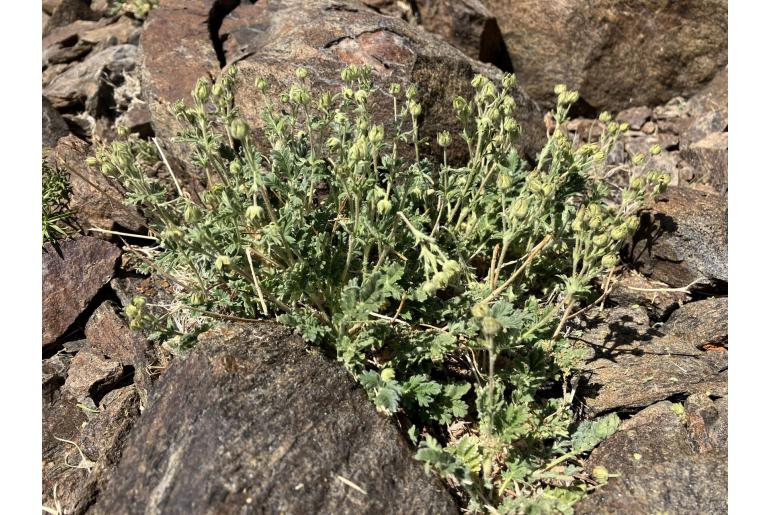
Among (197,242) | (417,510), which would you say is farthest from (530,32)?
(417,510)

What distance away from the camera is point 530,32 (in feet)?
20.6

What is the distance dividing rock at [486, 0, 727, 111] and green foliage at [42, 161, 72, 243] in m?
4.15

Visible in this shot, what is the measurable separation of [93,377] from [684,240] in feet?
13.0

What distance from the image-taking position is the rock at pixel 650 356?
3.73 m

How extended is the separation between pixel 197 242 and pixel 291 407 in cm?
92

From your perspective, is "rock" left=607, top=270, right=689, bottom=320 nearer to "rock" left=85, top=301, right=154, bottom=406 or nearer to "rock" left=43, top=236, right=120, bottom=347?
"rock" left=85, top=301, right=154, bottom=406

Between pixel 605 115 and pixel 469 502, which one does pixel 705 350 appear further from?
pixel 469 502

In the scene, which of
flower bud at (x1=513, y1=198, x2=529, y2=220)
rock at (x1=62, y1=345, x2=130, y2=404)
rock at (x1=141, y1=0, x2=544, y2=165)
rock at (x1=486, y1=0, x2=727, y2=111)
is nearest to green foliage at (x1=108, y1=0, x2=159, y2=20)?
rock at (x1=141, y1=0, x2=544, y2=165)

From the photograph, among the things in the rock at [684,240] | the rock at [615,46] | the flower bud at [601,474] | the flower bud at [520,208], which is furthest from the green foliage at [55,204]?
the rock at [615,46]

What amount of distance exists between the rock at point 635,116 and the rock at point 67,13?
18.9ft

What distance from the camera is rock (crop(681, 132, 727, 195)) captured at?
5391 mm

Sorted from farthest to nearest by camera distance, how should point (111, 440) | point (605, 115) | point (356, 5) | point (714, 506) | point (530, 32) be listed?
point (530, 32)
point (356, 5)
point (605, 115)
point (111, 440)
point (714, 506)

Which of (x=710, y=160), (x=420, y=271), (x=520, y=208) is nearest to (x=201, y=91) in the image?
(x=420, y=271)

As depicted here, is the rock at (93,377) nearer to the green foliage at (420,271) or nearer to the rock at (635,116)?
the green foliage at (420,271)
